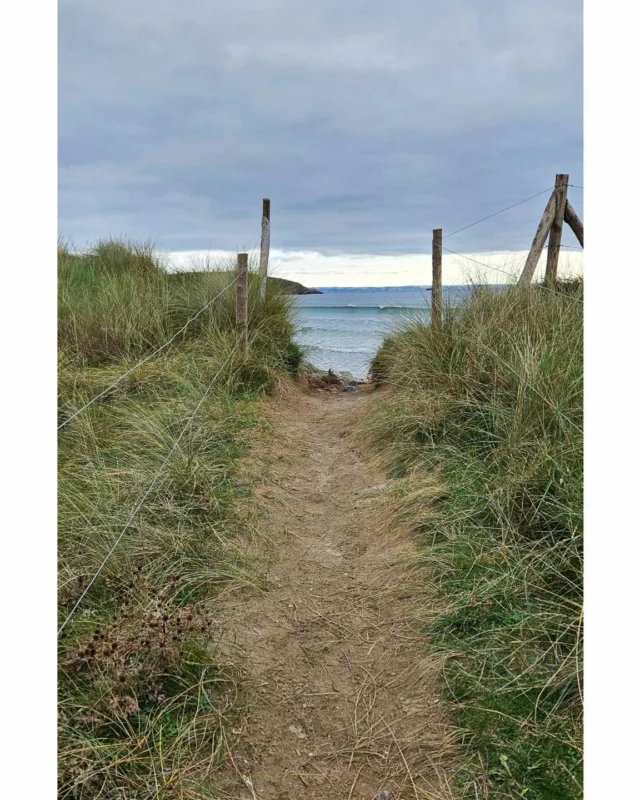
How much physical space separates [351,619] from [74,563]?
1513 millimetres

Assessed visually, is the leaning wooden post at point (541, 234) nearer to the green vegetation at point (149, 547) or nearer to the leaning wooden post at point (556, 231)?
the leaning wooden post at point (556, 231)

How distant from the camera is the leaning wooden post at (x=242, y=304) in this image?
7.53 meters

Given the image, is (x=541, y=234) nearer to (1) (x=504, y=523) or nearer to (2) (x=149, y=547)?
(1) (x=504, y=523)

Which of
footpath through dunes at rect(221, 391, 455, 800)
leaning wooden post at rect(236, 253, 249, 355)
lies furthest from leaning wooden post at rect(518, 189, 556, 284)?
footpath through dunes at rect(221, 391, 455, 800)

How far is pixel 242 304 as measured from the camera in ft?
24.8

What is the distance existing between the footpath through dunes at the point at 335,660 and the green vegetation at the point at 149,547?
16 cm

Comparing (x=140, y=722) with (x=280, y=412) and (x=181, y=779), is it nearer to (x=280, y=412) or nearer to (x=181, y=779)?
(x=181, y=779)

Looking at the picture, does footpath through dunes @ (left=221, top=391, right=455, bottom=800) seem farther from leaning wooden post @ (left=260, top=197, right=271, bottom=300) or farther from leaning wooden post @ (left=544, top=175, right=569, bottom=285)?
leaning wooden post @ (left=260, top=197, right=271, bottom=300)

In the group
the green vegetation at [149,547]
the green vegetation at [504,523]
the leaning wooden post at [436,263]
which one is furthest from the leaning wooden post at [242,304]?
the leaning wooden post at [436,263]

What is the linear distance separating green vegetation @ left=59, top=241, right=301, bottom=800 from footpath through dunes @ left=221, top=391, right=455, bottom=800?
6.4 inches

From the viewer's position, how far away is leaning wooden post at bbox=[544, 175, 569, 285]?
704cm

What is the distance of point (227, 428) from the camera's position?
563 centimetres

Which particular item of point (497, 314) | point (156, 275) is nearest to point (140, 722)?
point (497, 314)

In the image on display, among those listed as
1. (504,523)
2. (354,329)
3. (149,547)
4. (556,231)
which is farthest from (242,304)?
(354,329)
